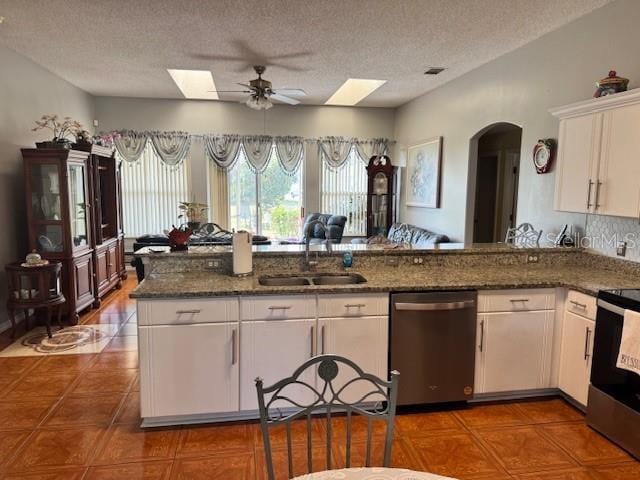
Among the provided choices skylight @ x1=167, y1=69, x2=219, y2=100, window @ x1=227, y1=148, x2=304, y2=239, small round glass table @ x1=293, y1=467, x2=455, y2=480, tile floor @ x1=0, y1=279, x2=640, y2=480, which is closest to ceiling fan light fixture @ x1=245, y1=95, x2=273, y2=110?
skylight @ x1=167, y1=69, x2=219, y2=100

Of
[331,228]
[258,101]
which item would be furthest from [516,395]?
[331,228]

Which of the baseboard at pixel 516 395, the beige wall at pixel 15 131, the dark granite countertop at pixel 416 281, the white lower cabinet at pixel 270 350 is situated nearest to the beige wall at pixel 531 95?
the dark granite countertop at pixel 416 281

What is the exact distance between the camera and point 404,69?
523 cm

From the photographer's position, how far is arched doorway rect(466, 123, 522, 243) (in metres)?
6.59

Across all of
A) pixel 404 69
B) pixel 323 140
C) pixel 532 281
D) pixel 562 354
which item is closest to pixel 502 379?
pixel 562 354

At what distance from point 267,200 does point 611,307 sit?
19.7 feet

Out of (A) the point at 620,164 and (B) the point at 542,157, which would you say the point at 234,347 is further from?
(B) the point at 542,157

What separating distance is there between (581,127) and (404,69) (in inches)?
102

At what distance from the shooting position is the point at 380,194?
7469mm

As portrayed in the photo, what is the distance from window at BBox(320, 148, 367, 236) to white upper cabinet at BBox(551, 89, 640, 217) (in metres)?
4.83

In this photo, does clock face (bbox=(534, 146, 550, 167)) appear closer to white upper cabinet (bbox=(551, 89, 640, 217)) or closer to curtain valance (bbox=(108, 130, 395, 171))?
white upper cabinet (bbox=(551, 89, 640, 217))

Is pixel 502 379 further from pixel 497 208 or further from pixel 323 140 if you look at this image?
pixel 323 140

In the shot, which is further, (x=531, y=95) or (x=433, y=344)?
(x=531, y=95)

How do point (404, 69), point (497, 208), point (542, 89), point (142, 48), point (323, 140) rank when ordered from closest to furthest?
point (542, 89), point (142, 48), point (404, 69), point (497, 208), point (323, 140)
